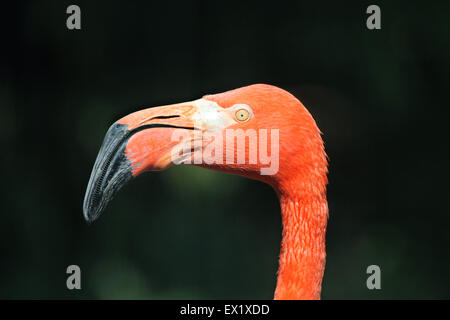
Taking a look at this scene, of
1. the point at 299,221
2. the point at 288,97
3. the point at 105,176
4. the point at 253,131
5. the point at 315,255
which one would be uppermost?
the point at 288,97

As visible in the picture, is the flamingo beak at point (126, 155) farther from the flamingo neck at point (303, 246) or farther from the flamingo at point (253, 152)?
the flamingo neck at point (303, 246)

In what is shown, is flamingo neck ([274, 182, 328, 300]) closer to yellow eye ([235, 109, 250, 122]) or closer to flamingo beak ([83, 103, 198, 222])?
yellow eye ([235, 109, 250, 122])

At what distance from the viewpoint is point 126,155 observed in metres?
1.51

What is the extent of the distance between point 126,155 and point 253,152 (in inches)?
15.9

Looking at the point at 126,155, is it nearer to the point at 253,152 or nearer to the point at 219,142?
the point at 219,142

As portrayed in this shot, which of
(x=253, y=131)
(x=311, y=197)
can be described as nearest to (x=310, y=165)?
(x=311, y=197)

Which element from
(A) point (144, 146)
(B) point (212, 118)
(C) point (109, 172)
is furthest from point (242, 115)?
(C) point (109, 172)

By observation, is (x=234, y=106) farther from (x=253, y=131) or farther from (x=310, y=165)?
(x=310, y=165)

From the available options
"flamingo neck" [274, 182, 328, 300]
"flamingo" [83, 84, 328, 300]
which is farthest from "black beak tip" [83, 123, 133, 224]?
"flamingo neck" [274, 182, 328, 300]

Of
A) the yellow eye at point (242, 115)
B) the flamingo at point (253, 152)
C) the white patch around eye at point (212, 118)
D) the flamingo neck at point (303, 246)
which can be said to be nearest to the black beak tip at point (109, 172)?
the flamingo at point (253, 152)

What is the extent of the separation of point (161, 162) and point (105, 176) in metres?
0.18

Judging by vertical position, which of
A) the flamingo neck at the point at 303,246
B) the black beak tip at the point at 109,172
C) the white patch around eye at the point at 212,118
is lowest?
the flamingo neck at the point at 303,246

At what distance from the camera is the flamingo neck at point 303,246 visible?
1565 millimetres

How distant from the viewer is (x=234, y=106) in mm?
1570
